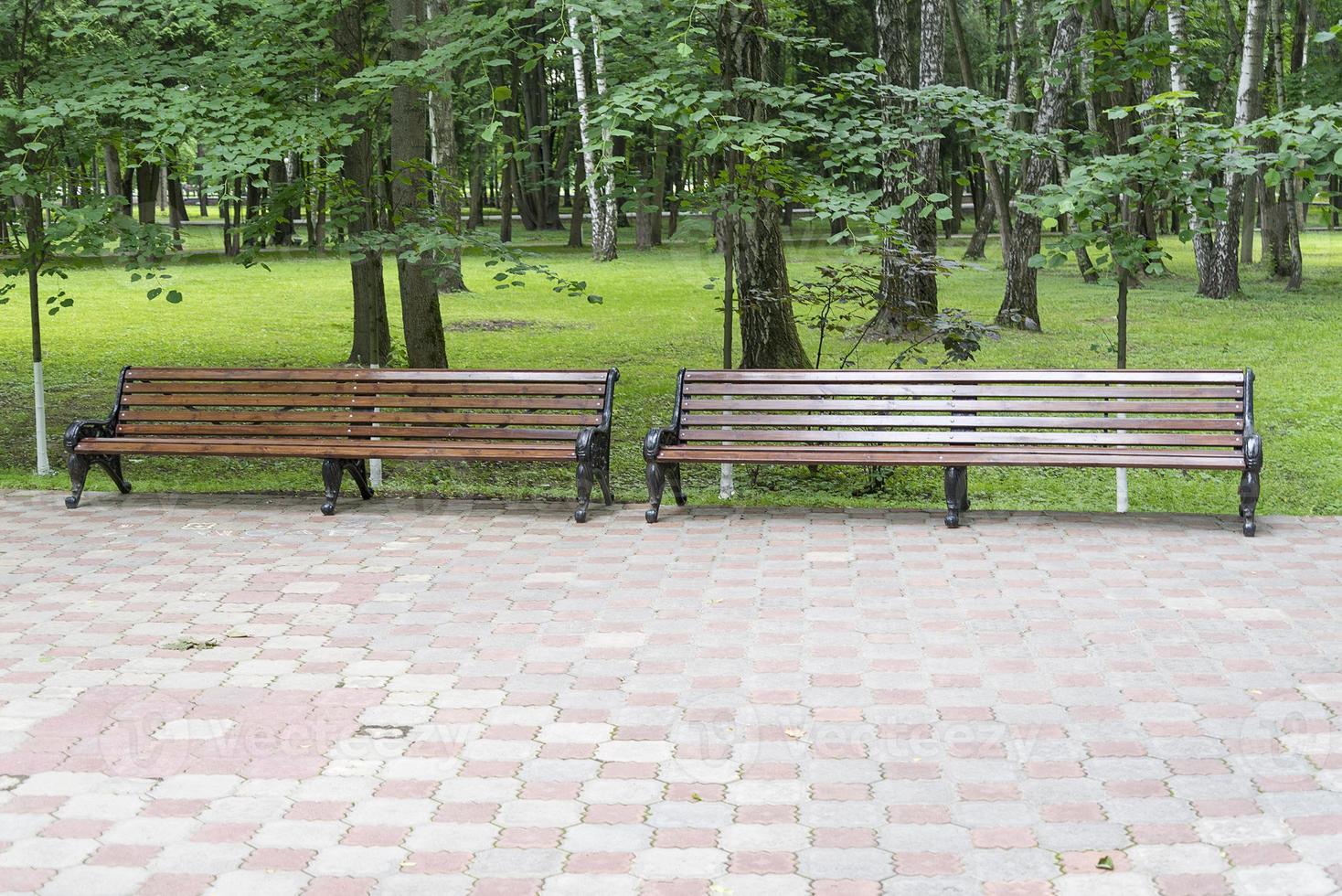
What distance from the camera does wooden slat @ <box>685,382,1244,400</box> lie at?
7906 millimetres

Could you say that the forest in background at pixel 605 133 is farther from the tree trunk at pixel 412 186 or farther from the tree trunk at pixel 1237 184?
the tree trunk at pixel 1237 184

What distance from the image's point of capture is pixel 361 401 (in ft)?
28.9

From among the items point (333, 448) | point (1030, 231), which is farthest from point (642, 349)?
point (333, 448)

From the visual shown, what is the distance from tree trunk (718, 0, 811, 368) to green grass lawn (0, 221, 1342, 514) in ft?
1.38

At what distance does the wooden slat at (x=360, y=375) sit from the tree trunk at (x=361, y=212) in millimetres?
520

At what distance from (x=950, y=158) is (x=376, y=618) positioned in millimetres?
42494

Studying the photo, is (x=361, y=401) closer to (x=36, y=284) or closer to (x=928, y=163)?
(x=36, y=284)

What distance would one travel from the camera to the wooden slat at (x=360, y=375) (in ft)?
28.0

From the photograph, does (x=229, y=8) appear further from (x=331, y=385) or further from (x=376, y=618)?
(x=376, y=618)

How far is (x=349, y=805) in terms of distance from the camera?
4211 mm

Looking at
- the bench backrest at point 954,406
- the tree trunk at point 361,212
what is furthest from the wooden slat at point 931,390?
the tree trunk at point 361,212

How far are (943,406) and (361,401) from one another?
3.52m

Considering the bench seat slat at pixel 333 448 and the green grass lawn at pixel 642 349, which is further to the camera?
the green grass lawn at pixel 642 349

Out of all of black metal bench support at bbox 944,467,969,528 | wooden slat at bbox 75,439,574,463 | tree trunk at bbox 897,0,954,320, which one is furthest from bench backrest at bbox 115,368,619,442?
tree trunk at bbox 897,0,954,320
